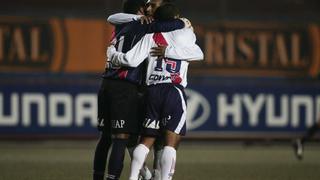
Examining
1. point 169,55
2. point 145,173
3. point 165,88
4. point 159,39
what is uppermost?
point 159,39

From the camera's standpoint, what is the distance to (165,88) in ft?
26.4

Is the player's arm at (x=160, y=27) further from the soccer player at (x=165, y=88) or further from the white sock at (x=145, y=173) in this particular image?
the white sock at (x=145, y=173)

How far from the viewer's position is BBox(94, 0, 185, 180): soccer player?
26.3 feet

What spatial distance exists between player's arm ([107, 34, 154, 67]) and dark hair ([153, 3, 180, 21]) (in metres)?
0.18

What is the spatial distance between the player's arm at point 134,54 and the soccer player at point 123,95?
52 mm

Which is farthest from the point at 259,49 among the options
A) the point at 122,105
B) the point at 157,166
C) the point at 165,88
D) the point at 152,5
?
the point at 122,105

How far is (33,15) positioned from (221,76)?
3.18 meters

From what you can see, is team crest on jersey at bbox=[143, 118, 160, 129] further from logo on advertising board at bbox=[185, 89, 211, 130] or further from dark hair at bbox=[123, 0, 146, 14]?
logo on advertising board at bbox=[185, 89, 211, 130]

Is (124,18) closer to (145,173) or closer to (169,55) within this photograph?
(169,55)

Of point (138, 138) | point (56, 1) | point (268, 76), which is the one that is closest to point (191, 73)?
point (268, 76)

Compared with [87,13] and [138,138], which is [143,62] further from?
[87,13]

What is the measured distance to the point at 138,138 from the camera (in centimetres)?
891

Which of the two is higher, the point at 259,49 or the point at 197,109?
the point at 259,49

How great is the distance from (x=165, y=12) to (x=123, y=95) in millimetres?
779
